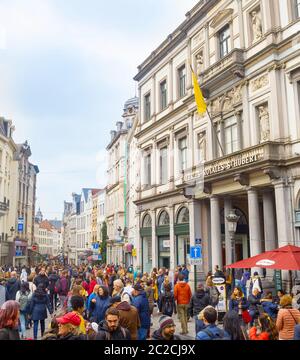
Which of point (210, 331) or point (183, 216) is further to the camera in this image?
point (183, 216)

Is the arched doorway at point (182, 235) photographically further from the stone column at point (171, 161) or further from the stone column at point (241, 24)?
the stone column at point (241, 24)

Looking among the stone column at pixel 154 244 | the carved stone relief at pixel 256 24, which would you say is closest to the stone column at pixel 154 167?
the stone column at pixel 154 244

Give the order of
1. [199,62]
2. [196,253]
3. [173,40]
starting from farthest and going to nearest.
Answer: [173,40]
[199,62]
[196,253]

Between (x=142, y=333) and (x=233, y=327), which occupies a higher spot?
(x=233, y=327)

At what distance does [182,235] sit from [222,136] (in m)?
7.90

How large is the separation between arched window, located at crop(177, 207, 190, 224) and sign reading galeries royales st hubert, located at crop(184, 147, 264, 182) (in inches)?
111

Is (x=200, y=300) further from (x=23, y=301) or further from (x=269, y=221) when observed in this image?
(x=269, y=221)

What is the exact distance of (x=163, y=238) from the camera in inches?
1228

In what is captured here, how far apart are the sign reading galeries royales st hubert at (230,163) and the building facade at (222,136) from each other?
0.22 feet

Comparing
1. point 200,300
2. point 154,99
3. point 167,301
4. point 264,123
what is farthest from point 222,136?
point 200,300

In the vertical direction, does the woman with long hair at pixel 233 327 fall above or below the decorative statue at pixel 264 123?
below

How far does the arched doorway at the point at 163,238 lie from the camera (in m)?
30.2

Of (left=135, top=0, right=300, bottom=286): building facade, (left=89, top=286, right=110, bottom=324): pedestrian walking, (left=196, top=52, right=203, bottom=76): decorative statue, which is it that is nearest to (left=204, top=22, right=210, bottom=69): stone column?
(left=135, top=0, right=300, bottom=286): building facade
